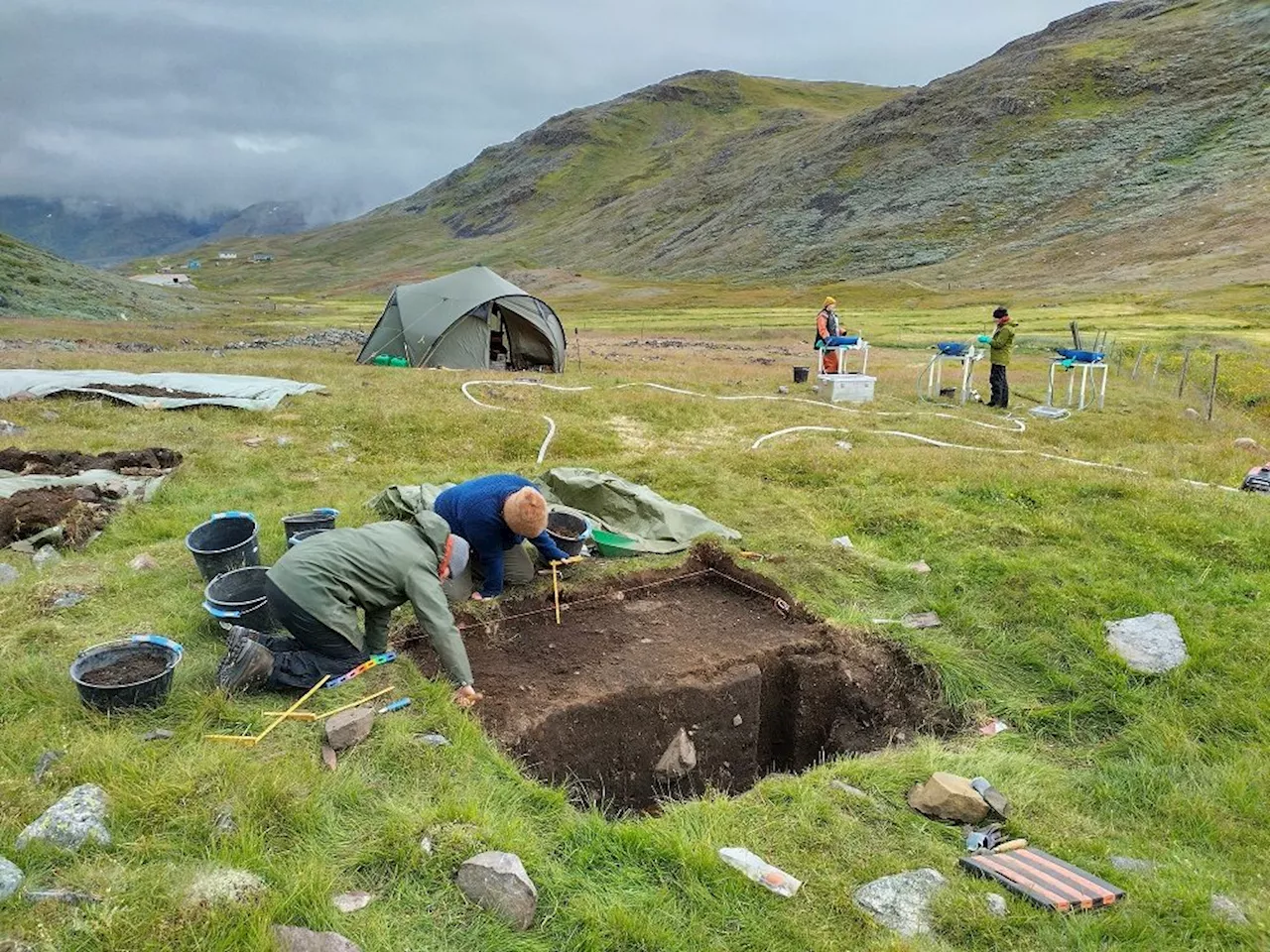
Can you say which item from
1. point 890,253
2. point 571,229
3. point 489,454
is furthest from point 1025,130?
point 489,454

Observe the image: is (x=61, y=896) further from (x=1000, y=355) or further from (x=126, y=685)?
(x=1000, y=355)

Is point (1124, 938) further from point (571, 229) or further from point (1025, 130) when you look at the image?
point (571, 229)

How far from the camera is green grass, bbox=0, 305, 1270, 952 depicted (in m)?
3.48

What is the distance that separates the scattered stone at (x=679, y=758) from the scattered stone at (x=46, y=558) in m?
5.48

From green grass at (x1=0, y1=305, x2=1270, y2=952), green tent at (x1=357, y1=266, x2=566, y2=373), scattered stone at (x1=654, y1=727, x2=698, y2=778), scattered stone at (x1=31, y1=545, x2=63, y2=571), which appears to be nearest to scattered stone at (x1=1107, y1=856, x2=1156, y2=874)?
green grass at (x1=0, y1=305, x2=1270, y2=952)

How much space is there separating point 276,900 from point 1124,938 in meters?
3.65

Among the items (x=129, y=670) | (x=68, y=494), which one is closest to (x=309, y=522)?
(x=129, y=670)

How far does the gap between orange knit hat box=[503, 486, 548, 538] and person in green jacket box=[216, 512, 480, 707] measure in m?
0.70

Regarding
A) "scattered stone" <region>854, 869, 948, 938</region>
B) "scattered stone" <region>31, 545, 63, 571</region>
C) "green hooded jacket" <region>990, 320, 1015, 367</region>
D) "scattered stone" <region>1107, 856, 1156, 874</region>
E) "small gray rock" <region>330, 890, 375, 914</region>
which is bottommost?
"scattered stone" <region>1107, 856, 1156, 874</region>

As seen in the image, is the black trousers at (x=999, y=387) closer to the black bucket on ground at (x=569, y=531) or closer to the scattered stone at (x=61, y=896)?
the black bucket on ground at (x=569, y=531)

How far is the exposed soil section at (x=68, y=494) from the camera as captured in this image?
291 inches

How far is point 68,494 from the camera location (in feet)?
26.6

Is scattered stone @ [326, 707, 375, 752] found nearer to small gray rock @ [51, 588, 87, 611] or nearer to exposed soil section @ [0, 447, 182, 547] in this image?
small gray rock @ [51, 588, 87, 611]

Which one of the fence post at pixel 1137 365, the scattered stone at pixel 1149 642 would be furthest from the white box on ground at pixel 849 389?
the scattered stone at pixel 1149 642
